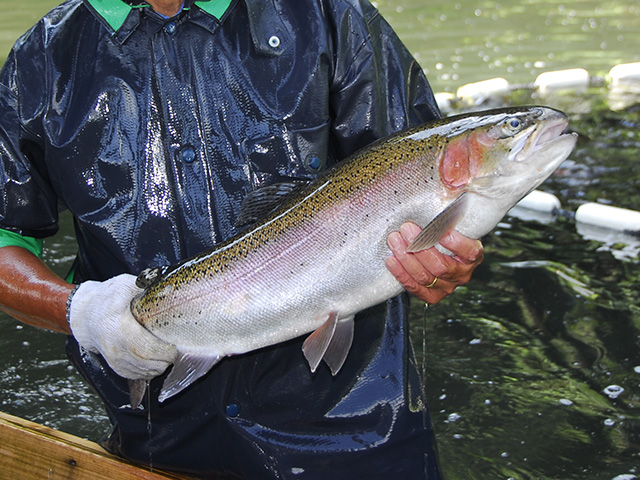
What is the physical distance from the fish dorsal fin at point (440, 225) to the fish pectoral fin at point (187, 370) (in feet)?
2.15

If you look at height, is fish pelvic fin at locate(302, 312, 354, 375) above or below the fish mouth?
below

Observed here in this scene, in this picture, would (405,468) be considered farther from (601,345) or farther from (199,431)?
(601,345)

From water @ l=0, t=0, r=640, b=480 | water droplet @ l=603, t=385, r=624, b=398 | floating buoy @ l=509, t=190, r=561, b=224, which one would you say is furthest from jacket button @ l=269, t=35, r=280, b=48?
floating buoy @ l=509, t=190, r=561, b=224

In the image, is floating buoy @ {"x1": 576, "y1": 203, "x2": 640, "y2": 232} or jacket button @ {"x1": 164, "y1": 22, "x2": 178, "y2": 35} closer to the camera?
jacket button @ {"x1": 164, "y1": 22, "x2": 178, "y2": 35}

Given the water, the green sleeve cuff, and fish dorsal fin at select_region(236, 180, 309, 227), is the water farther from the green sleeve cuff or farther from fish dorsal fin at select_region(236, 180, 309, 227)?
the green sleeve cuff

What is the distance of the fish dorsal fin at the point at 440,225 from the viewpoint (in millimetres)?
2104

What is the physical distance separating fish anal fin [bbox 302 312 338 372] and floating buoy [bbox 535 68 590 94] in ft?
27.7

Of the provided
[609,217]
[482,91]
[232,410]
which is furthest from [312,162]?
[482,91]

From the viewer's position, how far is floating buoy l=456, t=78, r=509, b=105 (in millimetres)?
9773

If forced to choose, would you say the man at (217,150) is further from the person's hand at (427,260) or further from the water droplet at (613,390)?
the water droplet at (613,390)

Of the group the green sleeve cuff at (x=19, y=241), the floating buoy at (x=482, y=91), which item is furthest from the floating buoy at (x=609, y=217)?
the green sleeve cuff at (x=19, y=241)

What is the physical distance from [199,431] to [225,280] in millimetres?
640

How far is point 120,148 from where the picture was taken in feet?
8.25

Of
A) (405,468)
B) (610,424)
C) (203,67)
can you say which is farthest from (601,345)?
(203,67)
